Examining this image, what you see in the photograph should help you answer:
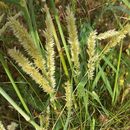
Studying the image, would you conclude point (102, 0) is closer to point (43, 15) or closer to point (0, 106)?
point (43, 15)

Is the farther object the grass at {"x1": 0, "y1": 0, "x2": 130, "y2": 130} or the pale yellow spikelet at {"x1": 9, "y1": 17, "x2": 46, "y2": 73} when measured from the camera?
the grass at {"x1": 0, "y1": 0, "x2": 130, "y2": 130}

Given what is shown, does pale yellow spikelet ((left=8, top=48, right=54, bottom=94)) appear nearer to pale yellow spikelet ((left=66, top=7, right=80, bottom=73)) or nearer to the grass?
the grass

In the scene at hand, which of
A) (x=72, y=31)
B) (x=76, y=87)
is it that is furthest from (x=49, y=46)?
(x=76, y=87)

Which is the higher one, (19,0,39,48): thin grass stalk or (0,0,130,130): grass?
(19,0,39,48): thin grass stalk

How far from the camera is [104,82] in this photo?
5.29ft

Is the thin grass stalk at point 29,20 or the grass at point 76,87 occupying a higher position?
the thin grass stalk at point 29,20

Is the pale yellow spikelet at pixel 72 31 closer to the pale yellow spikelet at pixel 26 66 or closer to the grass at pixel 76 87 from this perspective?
the grass at pixel 76 87

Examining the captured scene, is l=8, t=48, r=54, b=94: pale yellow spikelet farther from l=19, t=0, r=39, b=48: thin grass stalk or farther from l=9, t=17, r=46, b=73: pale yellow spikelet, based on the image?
l=19, t=0, r=39, b=48: thin grass stalk

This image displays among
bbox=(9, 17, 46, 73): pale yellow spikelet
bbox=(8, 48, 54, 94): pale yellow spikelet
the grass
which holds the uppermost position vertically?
bbox=(9, 17, 46, 73): pale yellow spikelet

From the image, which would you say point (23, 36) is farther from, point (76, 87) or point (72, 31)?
point (76, 87)

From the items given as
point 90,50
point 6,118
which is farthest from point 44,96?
point 90,50

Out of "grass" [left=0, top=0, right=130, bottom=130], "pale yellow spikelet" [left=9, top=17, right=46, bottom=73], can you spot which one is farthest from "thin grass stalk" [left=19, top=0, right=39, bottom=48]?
"pale yellow spikelet" [left=9, top=17, right=46, bottom=73]

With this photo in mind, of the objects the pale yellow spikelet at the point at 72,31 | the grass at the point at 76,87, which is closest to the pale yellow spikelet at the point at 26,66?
the grass at the point at 76,87

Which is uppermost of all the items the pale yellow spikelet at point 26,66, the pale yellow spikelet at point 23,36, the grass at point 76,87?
the pale yellow spikelet at point 23,36
